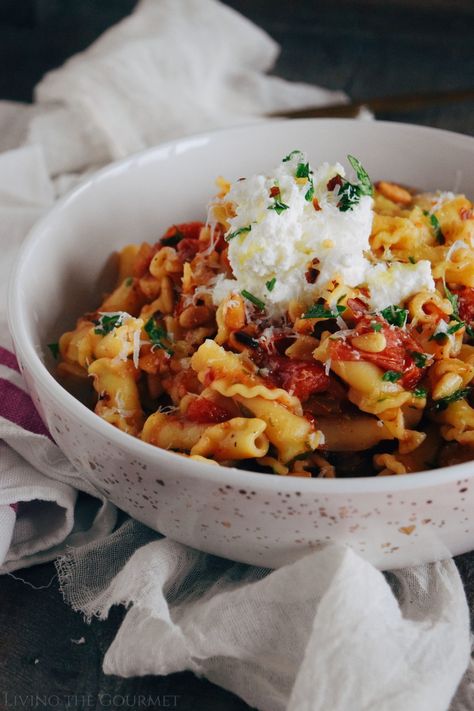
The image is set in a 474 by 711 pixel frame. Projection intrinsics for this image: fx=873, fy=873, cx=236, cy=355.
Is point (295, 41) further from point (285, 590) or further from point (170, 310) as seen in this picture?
point (285, 590)

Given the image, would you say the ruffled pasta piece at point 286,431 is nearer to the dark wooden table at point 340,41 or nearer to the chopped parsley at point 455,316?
the chopped parsley at point 455,316

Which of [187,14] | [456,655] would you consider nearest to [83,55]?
[187,14]

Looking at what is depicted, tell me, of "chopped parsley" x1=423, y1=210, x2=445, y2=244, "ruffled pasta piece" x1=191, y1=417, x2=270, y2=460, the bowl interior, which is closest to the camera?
"ruffled pasta piece" x1=191, y1=417, x2=270, y2=460

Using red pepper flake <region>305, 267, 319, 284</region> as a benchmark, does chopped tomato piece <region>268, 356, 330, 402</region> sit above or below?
below

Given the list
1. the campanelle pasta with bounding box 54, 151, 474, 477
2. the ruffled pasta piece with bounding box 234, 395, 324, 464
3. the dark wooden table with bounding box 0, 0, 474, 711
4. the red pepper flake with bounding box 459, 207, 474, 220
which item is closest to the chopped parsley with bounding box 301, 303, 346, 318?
the campanelle pasta with bounding box 54, 151, 474, 477

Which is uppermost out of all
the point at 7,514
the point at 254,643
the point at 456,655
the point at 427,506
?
the point at 427,506

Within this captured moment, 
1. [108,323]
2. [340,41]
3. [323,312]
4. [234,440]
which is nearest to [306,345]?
[323,312]

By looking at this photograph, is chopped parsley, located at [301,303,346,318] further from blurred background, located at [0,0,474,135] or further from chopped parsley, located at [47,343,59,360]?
blurred background, located at [0,0,474,135]
